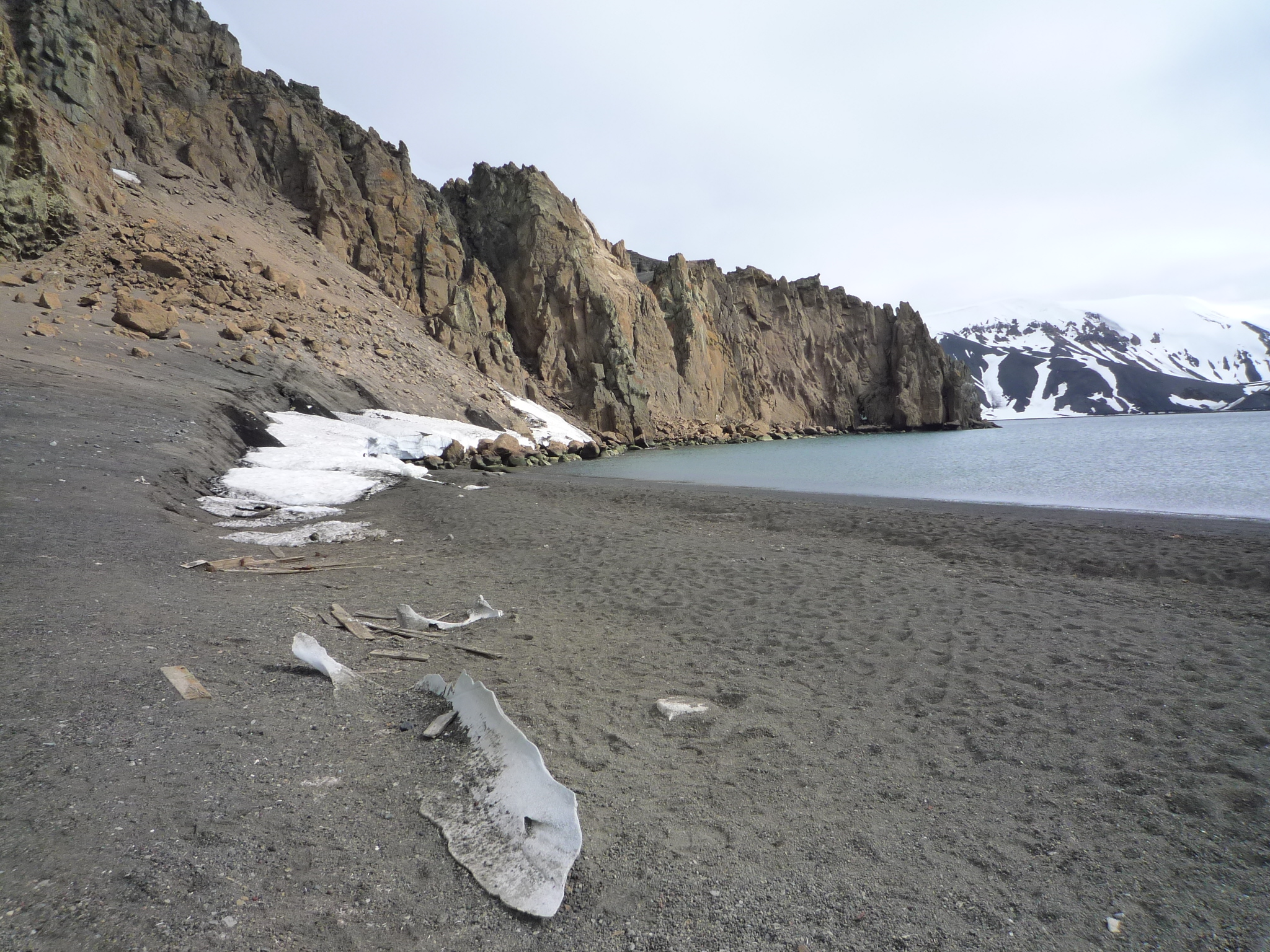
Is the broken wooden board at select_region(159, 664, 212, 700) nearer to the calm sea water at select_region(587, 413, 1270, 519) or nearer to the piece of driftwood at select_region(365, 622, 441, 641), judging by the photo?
the piece of driftwood at select_region(365, 622, 441, 641)

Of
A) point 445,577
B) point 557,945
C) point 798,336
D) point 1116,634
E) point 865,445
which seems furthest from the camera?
point 798,336

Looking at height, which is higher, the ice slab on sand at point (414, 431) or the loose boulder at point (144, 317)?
the loose boulder at point (144, 317)

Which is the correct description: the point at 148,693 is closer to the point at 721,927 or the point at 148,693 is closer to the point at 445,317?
the point at 721,927

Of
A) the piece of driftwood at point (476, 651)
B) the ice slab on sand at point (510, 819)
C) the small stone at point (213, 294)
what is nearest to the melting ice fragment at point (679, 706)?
the ice slab on sand at point (510, 819)

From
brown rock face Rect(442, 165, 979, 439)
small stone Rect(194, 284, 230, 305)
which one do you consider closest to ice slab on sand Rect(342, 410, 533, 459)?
small stone Rect(194, 284, 230, 305)

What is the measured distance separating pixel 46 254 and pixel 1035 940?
1248 inches

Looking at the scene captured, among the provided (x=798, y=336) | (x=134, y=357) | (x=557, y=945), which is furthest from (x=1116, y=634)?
(x=798, y=336)

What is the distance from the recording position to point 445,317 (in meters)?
44.1

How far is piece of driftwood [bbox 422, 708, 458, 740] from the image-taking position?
388 centimetres

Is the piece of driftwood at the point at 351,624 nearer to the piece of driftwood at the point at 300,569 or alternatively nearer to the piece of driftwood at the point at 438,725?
the piece of driftwood at the point at 300,569

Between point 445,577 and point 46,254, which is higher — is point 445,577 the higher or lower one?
the lower one

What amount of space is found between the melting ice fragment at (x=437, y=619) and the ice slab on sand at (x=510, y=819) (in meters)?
2.64

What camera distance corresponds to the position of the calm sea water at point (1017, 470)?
18578 mm

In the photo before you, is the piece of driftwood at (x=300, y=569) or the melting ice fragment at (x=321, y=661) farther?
the piece of driftwood at (x=300, y=569)
